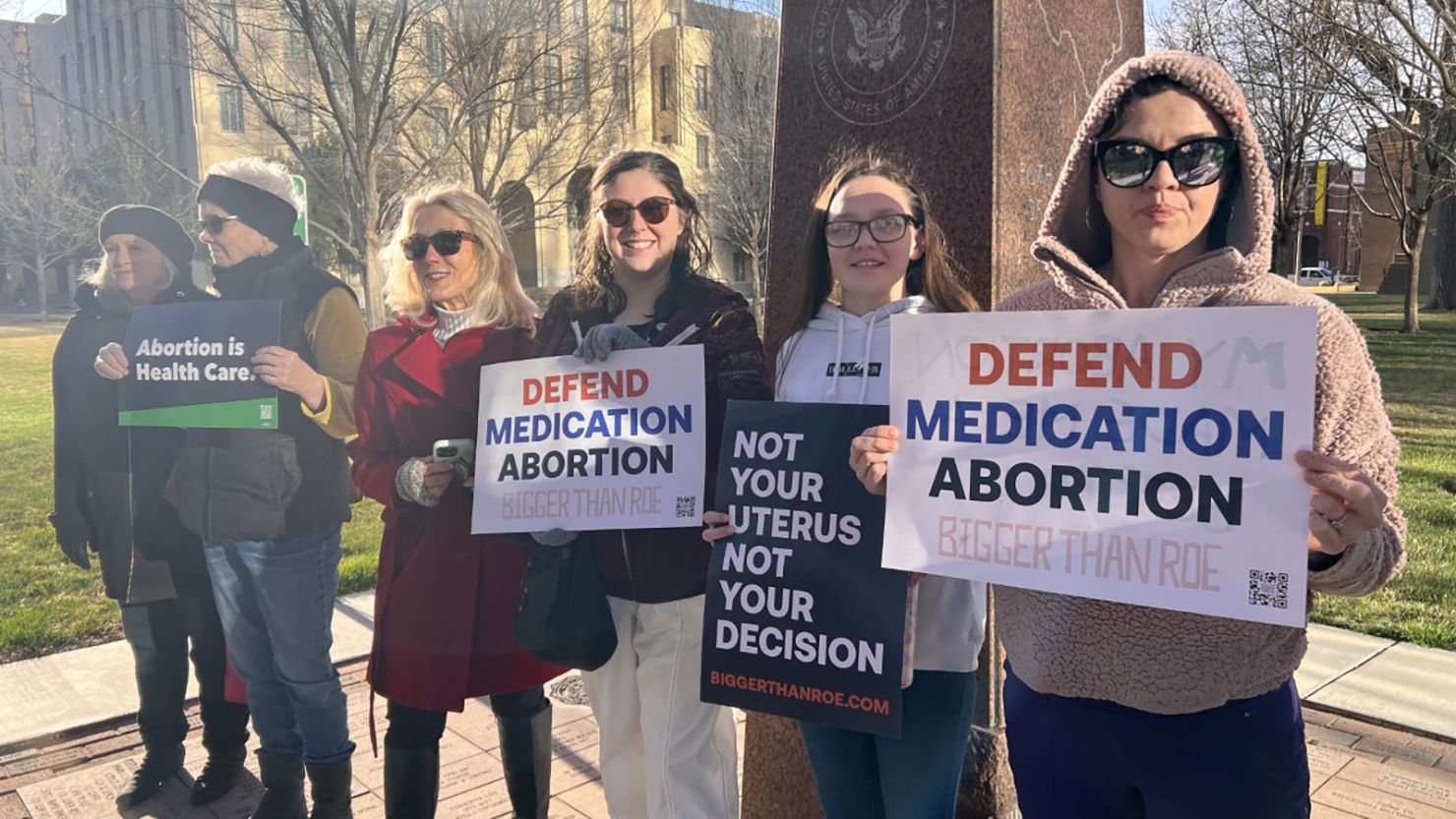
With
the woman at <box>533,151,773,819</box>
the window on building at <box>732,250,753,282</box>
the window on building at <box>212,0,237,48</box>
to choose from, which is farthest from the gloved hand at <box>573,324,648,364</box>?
the window on building at <box>732,250,753,282</box>

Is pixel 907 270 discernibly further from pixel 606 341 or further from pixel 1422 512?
pixel 1422 512

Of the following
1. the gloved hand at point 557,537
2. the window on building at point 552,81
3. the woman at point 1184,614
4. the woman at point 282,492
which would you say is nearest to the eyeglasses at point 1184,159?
the woman at point 1184,614

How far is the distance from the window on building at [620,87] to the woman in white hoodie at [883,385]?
1356 centimetres

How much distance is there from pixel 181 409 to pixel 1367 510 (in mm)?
3429

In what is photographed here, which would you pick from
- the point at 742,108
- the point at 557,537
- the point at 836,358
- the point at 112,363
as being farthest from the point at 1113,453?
the point at 742,108

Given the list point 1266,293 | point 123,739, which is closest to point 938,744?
point 1266,293

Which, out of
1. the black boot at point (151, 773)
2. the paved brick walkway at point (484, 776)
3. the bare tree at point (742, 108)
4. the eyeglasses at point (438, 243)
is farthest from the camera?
the bare tree at point (742, 108)

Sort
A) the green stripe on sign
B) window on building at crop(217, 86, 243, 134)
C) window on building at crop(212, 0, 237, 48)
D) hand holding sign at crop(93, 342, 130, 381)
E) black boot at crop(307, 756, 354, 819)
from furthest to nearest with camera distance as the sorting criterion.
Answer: window on building at crop(217, 86, 243, 134)
window on building at crop(212, 0, 237, 48)
hand holding sign at crop(93, 342, 130, 381)
black boot at crop(307, 756, 354, 819)
the green stripe on sign

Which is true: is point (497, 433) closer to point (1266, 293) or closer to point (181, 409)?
point (181, 409)

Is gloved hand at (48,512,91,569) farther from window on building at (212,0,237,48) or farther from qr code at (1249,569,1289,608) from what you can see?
window on building at (212,0,237,48)

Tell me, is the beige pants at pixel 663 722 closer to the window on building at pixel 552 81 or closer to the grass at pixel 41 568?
the grass at pixel 41 568

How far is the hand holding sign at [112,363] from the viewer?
3689mm

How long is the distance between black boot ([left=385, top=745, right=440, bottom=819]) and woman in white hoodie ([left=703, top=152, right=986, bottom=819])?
1316 millimetres

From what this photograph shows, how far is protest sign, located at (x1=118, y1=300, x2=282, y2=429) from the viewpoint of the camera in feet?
11.3
